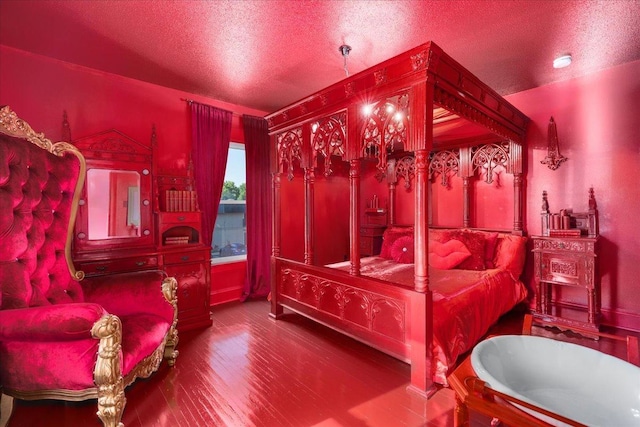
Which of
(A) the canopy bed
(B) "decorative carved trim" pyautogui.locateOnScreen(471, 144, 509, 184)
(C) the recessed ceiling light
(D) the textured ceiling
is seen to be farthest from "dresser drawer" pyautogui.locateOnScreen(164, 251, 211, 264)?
(C) the recessed ceiling light

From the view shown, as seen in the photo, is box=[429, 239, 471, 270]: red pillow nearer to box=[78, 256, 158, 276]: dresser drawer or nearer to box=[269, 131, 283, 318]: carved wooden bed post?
box=[269, 131, 283, 318]: carved wooden bed post

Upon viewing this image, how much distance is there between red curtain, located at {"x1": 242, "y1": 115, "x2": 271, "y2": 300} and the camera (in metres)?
4.31

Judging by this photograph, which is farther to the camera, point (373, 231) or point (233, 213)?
point (373, 231)

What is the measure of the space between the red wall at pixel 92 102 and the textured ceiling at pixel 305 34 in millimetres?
148

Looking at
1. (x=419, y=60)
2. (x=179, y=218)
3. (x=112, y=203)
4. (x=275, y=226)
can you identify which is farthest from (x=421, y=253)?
(x=112, y=203)

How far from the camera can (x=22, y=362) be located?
1610mm

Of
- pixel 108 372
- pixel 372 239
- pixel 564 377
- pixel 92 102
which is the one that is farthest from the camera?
pixel 372 239

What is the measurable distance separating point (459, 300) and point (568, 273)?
1697 millimetres

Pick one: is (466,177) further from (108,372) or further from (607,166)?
(108,372)

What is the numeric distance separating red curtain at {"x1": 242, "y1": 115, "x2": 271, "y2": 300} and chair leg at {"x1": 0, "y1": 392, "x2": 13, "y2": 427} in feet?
8.48

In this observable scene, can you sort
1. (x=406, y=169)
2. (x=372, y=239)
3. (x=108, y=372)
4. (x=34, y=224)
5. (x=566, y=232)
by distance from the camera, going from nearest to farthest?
(x=108, y=372)
(x=34, y=224)
(x=566, y=232)
(x=406, y=169)
(x=372, y=239)

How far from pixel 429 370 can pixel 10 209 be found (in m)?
3.05

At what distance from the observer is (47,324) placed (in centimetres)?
155

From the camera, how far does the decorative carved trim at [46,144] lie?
1.93 metres
